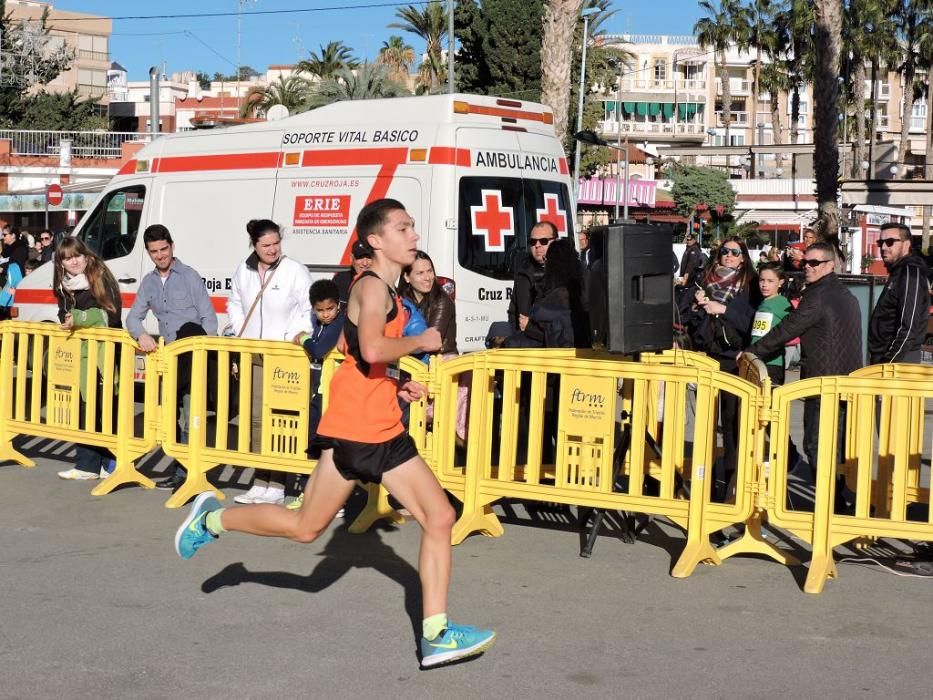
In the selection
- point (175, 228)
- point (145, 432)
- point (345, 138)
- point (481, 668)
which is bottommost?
point (481, 668)

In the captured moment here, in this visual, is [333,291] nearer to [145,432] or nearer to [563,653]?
[145,432]

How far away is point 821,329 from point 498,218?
16.2 ft

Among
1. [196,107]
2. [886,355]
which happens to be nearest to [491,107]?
[886,355]

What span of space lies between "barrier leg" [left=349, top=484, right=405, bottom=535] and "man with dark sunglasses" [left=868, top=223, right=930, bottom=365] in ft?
11.7

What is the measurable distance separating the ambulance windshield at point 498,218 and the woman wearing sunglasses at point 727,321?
3.14 metres

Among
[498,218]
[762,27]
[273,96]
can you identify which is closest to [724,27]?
[762,27]

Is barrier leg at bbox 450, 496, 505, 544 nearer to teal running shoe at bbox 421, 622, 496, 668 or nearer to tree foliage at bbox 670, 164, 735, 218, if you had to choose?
teal running shoe at bbox 421, 622, 496, 668

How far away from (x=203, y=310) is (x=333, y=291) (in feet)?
6.02

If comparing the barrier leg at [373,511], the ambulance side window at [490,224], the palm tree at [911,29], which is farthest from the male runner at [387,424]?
the palm tree at [911,29]

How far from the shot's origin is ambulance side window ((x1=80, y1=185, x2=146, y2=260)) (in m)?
14.4

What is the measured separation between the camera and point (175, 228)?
46.6 feet

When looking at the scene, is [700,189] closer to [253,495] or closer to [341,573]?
[253,495]

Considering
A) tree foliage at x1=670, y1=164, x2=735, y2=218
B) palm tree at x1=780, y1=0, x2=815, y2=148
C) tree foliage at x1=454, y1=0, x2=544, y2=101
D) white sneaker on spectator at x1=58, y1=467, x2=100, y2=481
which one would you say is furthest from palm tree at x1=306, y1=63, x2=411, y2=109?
white sneaker on spectator at x1=58, y1=467, x2=100, y2=481

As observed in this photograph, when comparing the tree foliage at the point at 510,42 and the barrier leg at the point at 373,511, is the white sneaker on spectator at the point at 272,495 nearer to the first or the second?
the barrier leg at the point at 373,511
